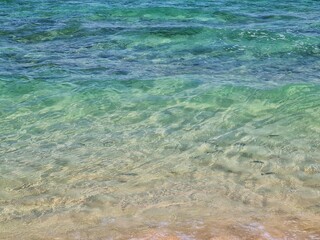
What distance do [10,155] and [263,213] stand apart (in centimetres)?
286

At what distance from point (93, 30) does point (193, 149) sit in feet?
22.9

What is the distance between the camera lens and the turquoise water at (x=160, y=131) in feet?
15.2

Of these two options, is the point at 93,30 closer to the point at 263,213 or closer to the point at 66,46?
the point at 66,46

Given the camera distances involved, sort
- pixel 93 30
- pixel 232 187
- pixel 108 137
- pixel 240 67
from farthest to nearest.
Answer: pixel 93 30, pixel 240 67, pixel 108 137, pixel 232 187

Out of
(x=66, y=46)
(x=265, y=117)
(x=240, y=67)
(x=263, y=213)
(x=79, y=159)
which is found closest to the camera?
(x=263, y=213)

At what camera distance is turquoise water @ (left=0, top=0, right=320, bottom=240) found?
4645mm

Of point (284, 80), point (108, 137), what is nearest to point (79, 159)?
point (108, 137)

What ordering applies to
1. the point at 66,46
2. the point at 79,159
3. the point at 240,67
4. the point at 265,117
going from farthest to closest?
the point at 66,46, the point at 240,67, the point at 265,117, the point at 79,159

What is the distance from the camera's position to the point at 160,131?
6.67m

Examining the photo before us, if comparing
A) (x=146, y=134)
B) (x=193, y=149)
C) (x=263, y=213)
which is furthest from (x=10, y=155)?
(x=263, y=213)

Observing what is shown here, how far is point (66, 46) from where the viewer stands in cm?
1092

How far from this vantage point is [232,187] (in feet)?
17.0

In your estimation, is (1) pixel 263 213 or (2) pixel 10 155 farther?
(2) pixel 10 155

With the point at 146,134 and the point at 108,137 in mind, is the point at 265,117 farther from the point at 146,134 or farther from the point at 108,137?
the point at 108,137
